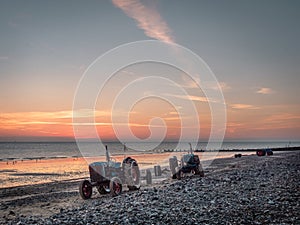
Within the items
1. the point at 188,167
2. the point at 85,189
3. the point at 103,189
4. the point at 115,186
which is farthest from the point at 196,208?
the point at 188,167

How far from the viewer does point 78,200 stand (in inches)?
893

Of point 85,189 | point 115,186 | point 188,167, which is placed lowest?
point 85,189

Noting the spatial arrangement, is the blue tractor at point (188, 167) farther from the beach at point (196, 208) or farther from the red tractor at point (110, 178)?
the beach at point (196, 208)

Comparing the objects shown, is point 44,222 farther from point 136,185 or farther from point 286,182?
point 286,182

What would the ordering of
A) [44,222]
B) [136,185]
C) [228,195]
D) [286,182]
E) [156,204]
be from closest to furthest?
1. [44,222]
2. [156,204]
3. [228,195]
4. [286,182]
5. [136,185]

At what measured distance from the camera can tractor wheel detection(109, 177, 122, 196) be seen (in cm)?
2191

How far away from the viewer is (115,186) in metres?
22.2

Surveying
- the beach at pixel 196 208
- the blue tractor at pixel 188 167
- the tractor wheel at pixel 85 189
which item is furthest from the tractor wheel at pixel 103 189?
the blue tractor at pixel 188 167

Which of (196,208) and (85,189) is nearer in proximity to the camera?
(196,208)

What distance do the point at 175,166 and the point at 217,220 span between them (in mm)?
20935

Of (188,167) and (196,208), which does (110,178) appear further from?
(188,167)

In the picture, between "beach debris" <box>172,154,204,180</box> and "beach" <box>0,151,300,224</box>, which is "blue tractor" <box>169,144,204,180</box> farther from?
"beach" <box>0,151,300,224</box>

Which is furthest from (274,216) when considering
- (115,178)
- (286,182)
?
(115,178)

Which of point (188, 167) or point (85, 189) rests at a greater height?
Answer: point (188, 167)
